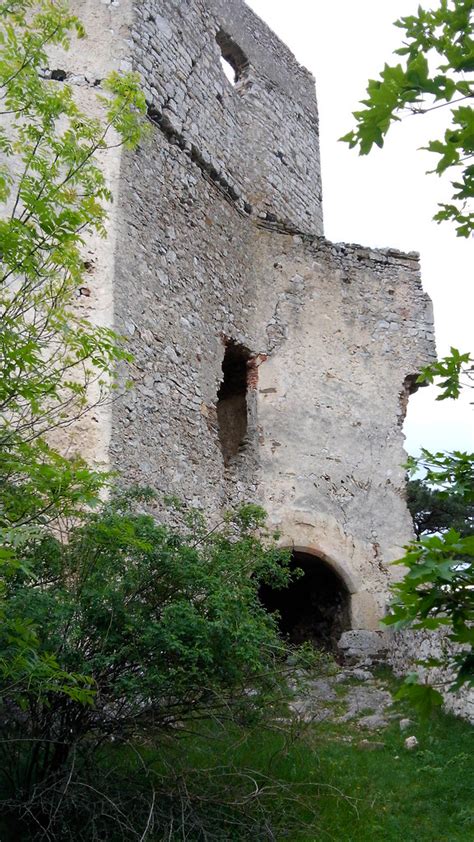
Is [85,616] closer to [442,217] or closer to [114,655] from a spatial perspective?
[114,655]

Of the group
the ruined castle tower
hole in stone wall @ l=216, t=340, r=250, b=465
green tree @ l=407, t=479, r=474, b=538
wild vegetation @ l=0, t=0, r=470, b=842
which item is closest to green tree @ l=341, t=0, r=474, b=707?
wild vegetation @ l=0, t=0, r=470, b=842

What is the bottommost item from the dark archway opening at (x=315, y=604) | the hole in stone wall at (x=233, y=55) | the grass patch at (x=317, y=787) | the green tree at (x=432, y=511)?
the grass patch at (x=317, y=787)

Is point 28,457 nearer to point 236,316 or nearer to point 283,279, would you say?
point 236,316

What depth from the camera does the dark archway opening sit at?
9508 millimetres

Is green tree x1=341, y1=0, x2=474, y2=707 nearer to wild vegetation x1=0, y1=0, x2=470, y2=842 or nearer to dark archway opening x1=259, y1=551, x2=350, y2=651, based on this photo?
wild vegetation x1=0, y1=0, x2=470, y2=842

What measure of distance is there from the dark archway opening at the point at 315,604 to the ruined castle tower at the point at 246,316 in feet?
0.14

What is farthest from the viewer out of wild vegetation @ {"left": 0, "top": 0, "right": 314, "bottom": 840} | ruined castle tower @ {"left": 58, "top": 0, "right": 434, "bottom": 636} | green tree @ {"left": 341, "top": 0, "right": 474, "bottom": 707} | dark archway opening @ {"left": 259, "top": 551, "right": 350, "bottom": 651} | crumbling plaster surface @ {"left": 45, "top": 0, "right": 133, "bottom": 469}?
dark archway opening @ {"left": 259, "top": 551, "right": 350, "bottom": 651}

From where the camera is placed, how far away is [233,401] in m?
9.90

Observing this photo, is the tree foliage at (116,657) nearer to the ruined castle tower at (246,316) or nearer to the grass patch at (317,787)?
the grass patch at (317,787)

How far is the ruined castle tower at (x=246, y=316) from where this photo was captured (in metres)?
7.50

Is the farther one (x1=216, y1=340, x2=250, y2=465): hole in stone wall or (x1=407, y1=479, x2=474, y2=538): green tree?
(x1=407, y1=479, x2=474, y2=538): green tree

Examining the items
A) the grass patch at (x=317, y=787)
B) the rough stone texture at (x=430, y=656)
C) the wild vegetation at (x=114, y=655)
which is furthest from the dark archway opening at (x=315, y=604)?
the wild vegetation at (x=114, y=655)

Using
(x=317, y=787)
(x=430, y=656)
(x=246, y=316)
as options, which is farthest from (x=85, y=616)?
(x=246, y=316)

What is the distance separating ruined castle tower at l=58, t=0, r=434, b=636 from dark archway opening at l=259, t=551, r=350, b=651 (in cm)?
4
